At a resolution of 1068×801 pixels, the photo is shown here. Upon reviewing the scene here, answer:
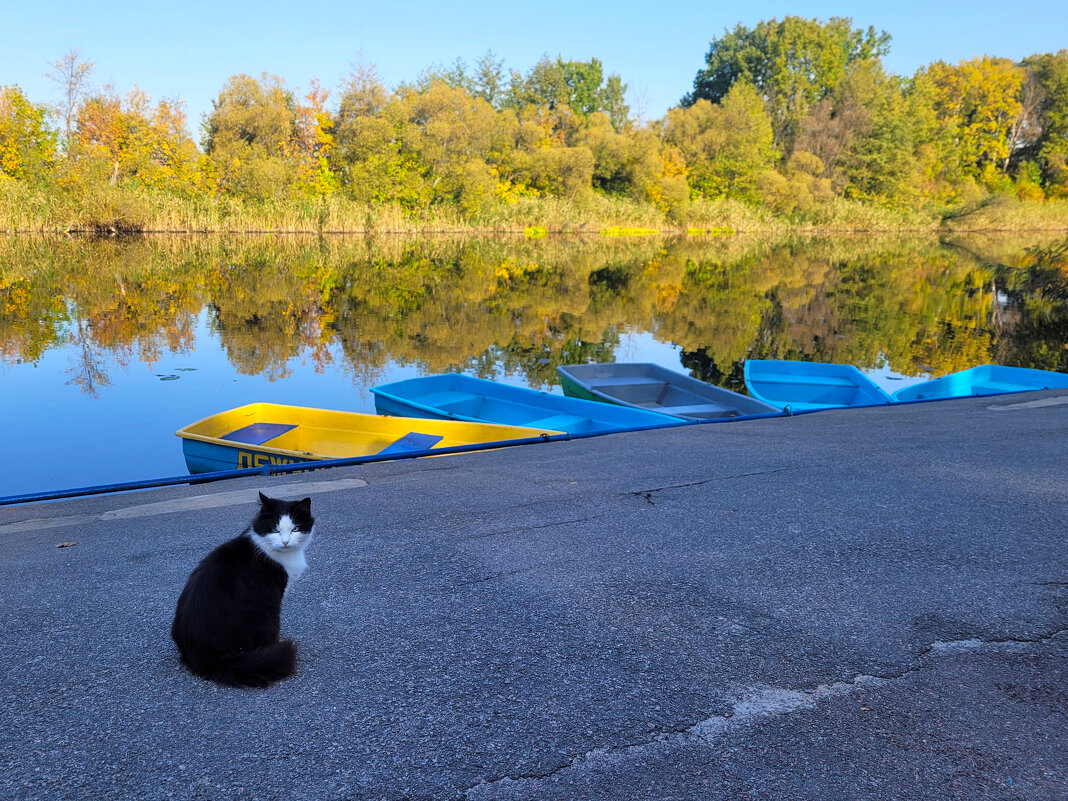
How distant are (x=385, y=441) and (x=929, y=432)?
5718 mm

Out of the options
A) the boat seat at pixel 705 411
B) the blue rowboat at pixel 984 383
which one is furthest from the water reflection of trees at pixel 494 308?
the boat seat at pixel 705 411

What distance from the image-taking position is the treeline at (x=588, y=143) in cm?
4169

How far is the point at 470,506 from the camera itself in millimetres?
5438

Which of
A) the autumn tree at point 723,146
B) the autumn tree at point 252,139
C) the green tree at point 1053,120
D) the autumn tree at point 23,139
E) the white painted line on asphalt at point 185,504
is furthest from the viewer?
the green tree at point 1053,120

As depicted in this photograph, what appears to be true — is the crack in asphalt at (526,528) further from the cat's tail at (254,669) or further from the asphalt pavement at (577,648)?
the cat's tail at (254,669)

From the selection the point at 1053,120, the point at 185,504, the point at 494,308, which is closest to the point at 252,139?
the point at 494,308

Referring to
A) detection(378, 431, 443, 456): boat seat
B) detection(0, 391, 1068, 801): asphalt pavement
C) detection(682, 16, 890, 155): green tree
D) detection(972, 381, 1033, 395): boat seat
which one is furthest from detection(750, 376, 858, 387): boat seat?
detection(682, 16, 890, 155): green tree

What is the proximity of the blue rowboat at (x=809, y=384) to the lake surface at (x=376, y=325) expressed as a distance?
5.12 feet

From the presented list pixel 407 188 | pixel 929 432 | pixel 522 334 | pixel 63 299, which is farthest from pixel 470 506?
pixel 407 188

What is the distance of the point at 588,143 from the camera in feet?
181

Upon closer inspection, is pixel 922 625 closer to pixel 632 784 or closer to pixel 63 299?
pixel 632 784

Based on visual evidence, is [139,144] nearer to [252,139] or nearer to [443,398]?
[252,139]

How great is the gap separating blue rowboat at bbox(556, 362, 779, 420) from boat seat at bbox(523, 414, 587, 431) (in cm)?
68

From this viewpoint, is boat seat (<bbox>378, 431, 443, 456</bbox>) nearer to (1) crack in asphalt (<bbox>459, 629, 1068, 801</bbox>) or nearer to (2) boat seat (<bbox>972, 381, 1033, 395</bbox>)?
(1) crack in asphalt (<bbox>459, 629, 1068, 801</bbox>)
